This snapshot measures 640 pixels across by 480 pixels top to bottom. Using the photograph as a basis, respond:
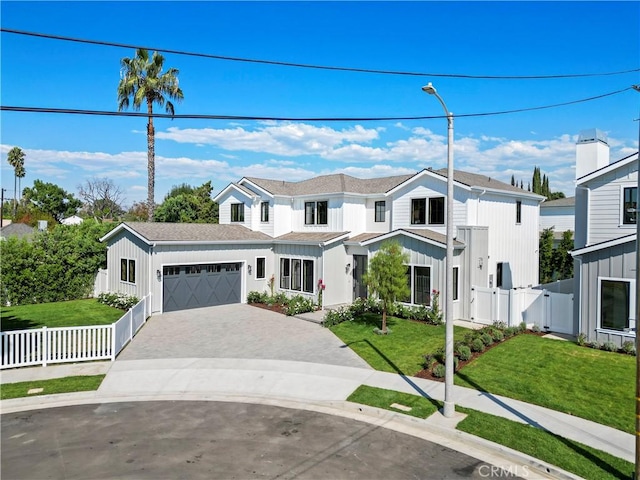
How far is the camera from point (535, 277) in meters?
25.6

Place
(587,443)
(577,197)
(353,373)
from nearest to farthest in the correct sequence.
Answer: (587,443) < (353,373) < (577,197)

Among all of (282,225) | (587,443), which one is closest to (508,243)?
(282,225)

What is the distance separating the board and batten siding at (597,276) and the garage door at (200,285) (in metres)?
16.5

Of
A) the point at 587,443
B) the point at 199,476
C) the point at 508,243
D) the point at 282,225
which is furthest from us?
the point at 282,225

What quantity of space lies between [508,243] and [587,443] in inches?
607

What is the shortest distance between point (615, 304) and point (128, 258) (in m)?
21.8

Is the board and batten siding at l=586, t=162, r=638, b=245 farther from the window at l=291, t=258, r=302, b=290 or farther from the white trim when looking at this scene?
the window at l=291, t=258, r=302, b=290

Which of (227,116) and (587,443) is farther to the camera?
(227,116)

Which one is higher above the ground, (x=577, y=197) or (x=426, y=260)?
(x=577, y=197)

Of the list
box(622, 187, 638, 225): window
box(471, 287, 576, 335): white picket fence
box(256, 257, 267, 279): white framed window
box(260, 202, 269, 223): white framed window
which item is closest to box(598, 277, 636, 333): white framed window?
box(471, 287, 576, 335): white picket fence

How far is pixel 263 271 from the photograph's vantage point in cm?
2603

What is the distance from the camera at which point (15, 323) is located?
1900 centimetres

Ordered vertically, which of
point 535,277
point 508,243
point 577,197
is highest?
point 577,197

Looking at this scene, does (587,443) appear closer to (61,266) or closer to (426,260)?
(426,260)
